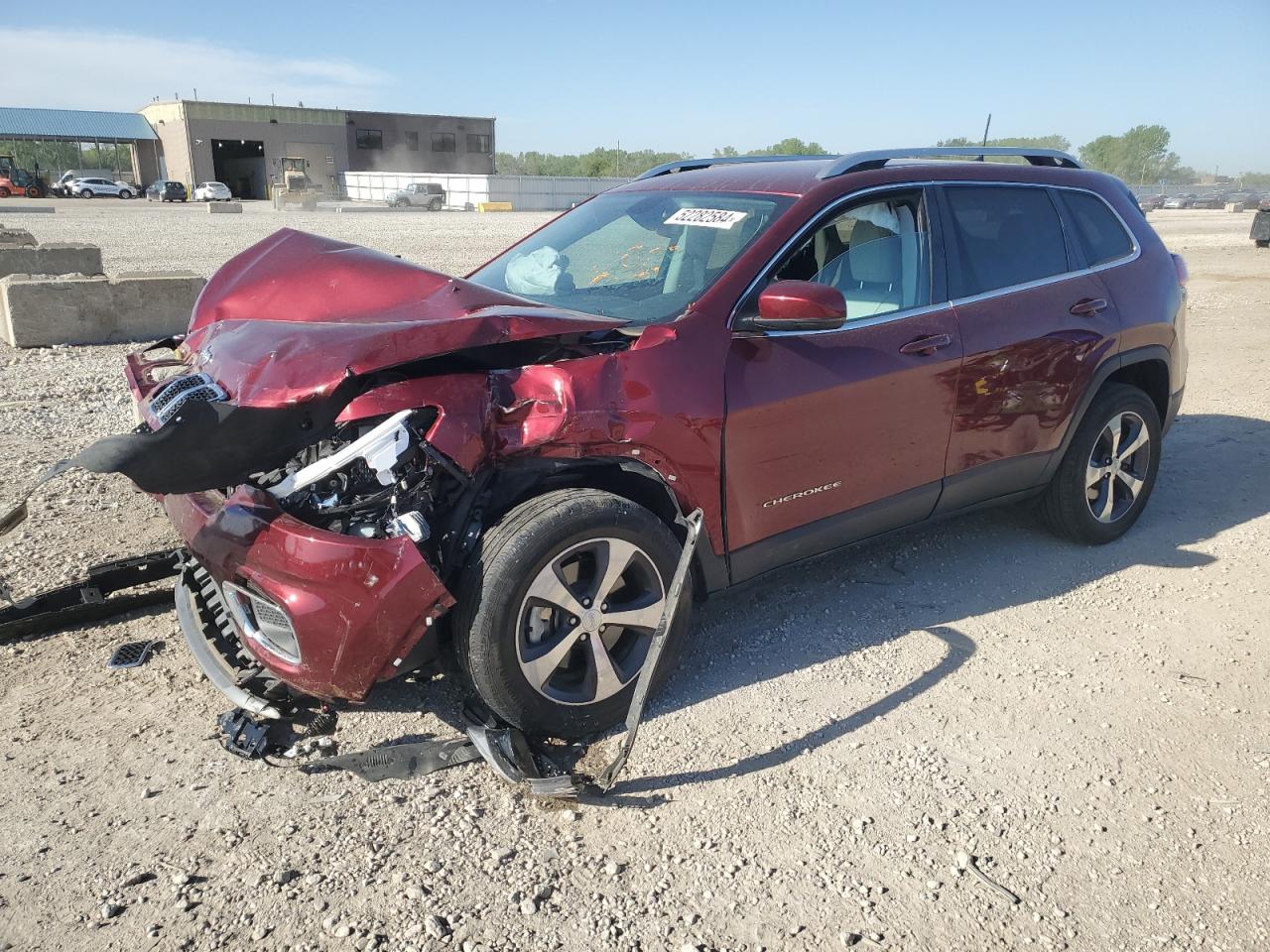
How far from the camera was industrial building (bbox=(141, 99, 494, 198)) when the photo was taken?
67812mm

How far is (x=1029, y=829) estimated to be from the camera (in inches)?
110

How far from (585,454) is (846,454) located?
1171mm

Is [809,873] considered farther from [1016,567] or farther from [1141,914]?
[1016,567]

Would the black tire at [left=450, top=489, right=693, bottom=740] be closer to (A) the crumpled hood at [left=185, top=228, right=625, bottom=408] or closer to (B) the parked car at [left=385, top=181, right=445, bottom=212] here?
(A) the crumpled hood at [left=185, top=228, right=625, bottom=408]

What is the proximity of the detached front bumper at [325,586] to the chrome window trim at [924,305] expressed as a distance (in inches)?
57.7

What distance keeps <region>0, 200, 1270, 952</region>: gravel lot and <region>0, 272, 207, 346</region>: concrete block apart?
228 inches

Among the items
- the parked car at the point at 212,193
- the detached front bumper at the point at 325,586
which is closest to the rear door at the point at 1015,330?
the detached front bumper at the point at 325,586

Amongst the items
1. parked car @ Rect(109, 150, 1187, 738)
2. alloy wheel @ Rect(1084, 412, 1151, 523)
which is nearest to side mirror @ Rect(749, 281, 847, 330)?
parked car @ Rect(109, 150, 1187, 738)

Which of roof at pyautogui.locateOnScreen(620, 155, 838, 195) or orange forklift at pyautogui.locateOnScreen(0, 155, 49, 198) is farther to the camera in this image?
orange forklift at pyautogui.locateOnScreen(0, 155, 49, 198)

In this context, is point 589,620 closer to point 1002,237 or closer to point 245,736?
point 245,736

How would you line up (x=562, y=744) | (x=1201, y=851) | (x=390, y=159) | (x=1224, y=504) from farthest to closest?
1. (x=390, y=159)
2. (x=1224, y=504)
3. (x=562, y=744)
4. (x=1201, y=851)

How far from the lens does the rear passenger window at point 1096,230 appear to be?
465cm

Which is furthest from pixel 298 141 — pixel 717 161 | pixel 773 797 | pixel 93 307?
pixel 773 797

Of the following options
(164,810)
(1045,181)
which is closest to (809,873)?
(164,810)
